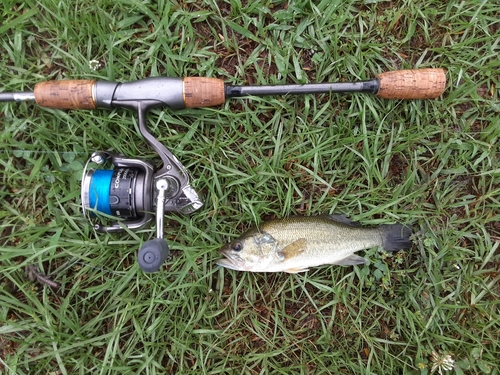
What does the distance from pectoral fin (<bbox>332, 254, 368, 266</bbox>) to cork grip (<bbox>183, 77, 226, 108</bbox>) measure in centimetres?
159

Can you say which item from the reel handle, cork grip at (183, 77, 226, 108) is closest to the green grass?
cork grip at (183, 77, 226, 108)

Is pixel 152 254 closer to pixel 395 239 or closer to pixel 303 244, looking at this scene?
pixel 303 244

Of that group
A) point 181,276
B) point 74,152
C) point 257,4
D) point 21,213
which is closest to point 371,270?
point 181,276

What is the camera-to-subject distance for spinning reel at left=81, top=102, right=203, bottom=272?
9.75ft

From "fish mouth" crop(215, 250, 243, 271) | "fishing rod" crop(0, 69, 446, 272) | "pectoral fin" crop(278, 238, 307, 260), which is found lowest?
"fish mouth" crop(215, 250, 243, 271)

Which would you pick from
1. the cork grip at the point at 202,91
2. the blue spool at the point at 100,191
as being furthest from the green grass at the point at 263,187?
the blue spool at the point at 100,191

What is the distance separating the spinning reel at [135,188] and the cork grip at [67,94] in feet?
1.23

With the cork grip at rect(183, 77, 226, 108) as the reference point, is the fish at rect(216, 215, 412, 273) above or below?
below

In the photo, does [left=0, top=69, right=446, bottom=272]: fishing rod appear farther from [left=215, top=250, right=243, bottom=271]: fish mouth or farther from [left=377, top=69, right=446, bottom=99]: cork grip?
[left=215, top=250, right=243, bottom=271]: fish mouth

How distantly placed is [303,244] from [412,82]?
1483mm

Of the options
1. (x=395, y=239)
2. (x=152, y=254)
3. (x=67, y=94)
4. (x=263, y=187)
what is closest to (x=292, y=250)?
(x=263, y=187)

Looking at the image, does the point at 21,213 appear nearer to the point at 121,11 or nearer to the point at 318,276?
the point at 121,11

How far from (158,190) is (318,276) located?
1.48 m

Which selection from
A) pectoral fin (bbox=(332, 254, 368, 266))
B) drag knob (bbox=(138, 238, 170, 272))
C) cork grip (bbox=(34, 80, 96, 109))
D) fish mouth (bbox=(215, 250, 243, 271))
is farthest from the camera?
pectoral fin (bbox=(332, 254, 368, 266))
